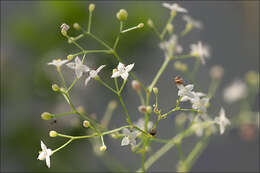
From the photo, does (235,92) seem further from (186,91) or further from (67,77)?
(186,91)

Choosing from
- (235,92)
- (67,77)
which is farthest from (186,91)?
(235,92)

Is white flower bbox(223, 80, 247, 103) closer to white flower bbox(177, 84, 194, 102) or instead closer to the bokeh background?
the bokeh background

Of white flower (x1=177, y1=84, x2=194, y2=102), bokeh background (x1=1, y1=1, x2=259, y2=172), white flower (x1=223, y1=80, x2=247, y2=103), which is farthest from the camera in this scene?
white flower (x1=223, y1=80, x2=247, y2=103)

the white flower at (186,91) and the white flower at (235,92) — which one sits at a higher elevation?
the white flower at (186,91)

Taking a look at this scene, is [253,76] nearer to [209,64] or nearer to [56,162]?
[209,64]

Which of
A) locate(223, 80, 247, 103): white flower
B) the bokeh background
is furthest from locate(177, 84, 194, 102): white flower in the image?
locate(223, 80, 247, 103): white flower

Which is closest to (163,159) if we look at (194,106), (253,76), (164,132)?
(164,132)

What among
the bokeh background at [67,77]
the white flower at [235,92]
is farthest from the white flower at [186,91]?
the white flower at [235,92]

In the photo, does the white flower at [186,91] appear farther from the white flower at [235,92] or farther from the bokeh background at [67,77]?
the white flower at [235,92]
